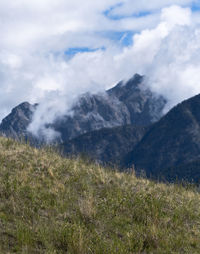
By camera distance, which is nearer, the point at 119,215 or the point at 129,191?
the point at 119,215

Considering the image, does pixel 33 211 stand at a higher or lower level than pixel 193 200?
higher

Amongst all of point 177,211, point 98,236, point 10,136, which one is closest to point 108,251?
point 98,236

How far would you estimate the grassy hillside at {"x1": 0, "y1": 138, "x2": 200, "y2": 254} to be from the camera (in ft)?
27.8

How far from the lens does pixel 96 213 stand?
10125 mm

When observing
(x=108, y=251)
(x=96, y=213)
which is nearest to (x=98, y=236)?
(x=108, y=251)

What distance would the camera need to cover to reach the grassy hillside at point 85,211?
8.48m

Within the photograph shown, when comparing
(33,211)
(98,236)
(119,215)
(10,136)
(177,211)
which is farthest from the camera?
(10,136)

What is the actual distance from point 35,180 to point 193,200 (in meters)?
5.37

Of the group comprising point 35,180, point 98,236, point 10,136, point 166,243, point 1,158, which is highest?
point 10,136

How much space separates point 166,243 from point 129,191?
336cm

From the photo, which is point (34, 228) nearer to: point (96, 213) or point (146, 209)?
point (96, 213)

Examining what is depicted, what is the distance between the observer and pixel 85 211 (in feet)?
32.6

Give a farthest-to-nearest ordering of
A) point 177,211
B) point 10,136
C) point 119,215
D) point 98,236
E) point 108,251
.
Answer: point 10,136
point 177,211
point 119,215
point 98,236
point 108,251

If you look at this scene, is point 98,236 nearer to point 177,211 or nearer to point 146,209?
point 146,209
